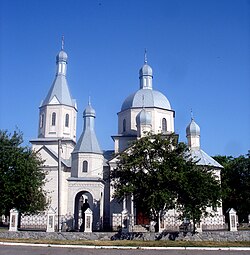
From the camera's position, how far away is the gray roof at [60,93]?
39812mm

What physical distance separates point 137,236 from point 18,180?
9149mm

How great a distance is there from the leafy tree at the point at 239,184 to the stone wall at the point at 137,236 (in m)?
18.0

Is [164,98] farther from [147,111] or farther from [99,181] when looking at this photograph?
[99,181]

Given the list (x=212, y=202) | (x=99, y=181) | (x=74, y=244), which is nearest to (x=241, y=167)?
(x=99, y=181)

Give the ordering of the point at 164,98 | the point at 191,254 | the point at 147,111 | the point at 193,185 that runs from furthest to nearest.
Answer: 1. the point at 164,98
2. the point at 147,111
3. the point at 193,185
4. the point at 191,254

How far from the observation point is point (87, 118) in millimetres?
38281

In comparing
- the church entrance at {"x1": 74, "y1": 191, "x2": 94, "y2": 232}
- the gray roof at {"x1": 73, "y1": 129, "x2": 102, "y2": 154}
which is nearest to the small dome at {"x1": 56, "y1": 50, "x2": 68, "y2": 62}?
the gray roof at {"x1": 73, "y1": 129, "x2": 102, "y2": 154}

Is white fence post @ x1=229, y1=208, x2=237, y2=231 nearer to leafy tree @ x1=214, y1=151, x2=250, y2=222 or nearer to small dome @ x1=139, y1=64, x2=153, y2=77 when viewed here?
leafy tree @ x1=214, y1=151, x2=250, y2=222

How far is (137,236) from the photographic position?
→ 19.2m

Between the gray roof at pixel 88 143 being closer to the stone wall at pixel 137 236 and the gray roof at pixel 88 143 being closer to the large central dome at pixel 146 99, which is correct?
the large central dome at pixel 146 99

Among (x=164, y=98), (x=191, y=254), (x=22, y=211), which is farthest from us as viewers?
(x=164, y=98)

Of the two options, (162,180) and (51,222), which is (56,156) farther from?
(162,180)

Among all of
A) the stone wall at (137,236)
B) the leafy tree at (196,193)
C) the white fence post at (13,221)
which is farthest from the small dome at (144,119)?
the white fence post at (13,221)

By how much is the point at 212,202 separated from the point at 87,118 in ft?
68.7
